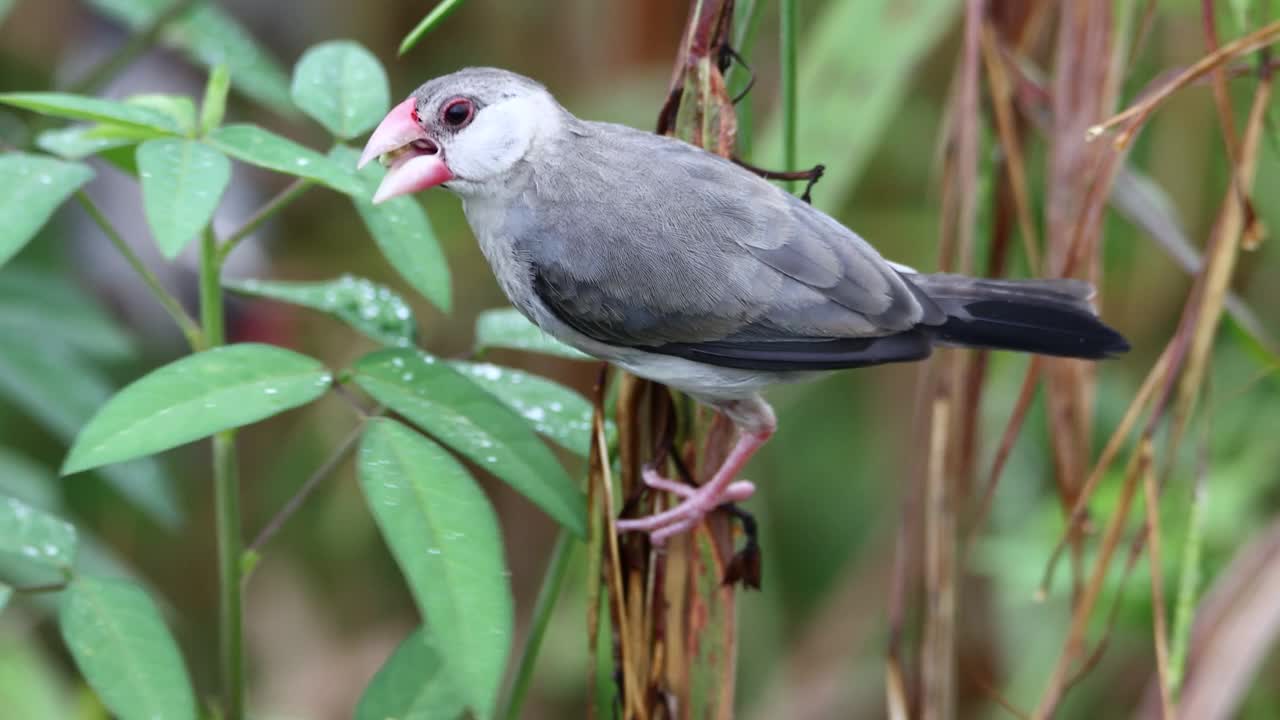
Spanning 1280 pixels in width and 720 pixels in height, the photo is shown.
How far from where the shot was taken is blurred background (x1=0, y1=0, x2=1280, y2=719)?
10.4 feet

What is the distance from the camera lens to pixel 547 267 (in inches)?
64.4

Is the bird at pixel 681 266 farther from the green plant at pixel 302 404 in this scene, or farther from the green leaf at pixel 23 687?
the green leaf at pixel 23 687

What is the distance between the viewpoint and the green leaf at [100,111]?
51.1 inches

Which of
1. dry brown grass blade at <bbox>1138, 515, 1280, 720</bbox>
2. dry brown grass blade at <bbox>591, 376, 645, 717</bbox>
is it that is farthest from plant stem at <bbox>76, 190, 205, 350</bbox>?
dry brown grass blade at <bbox>1138, 515, 1280, 720</bbox>

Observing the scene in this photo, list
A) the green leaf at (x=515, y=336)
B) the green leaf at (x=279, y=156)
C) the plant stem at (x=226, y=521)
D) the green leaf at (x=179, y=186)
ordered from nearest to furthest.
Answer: the green leaf at (x=179, y=186)
the green leaf at (x=279, y=156)
the plant stem at (x=226, y=521)
the green leaf at (x=515, y=336)

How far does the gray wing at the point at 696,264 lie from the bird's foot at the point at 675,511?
17cm

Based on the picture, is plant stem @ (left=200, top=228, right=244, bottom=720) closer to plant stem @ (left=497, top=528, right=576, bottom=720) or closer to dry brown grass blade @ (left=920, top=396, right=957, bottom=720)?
plant stem @ (left=497, top=528, right=576, bottom=720)

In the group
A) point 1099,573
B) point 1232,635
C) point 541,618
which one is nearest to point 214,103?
point 541,618

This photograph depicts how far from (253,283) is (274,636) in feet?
8.43

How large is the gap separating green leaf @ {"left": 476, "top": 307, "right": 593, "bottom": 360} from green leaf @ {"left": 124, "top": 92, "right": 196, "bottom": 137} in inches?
16.6

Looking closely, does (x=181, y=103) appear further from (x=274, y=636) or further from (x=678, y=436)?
(x=274, y=636)

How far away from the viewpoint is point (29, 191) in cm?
133

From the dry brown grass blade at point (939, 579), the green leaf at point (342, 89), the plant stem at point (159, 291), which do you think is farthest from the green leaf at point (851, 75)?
the plant stem at point (159, 291)

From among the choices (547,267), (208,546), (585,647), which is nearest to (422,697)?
(547,267)
